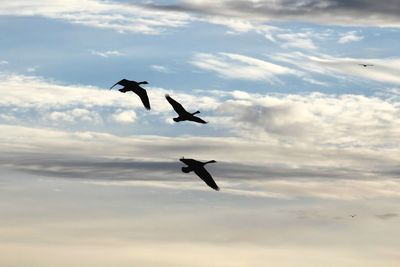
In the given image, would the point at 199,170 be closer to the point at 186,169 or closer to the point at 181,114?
the point at 186,169

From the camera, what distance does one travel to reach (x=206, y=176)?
239ft

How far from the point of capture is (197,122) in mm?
69312

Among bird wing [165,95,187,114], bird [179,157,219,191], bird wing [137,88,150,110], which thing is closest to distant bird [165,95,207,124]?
bird wing [165,95,187,114]

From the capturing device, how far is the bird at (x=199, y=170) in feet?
230

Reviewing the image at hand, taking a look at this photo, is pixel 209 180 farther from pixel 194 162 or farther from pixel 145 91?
pixel 145 91

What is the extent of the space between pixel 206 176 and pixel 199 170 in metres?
2.00

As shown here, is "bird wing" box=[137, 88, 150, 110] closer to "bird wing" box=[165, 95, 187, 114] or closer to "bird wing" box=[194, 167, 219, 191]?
"bird wing" box=[165, 95, 187, 114]

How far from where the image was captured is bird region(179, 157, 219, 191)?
70.0 meters

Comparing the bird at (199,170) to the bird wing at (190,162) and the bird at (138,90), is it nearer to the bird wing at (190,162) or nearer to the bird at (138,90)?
the bird wing at (190,162)

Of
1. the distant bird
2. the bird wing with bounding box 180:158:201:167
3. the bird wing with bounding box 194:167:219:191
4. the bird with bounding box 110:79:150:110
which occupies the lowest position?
the bird wing with bounding box 194:167:219:191

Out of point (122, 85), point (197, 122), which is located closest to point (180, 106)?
point (197, 122)

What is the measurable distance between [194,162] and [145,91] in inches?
450

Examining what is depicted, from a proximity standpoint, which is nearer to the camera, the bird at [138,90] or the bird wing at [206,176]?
the bird at [138,90]

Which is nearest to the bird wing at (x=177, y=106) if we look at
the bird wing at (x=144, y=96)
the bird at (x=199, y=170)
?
the bird wing at (x=144, y=96)
